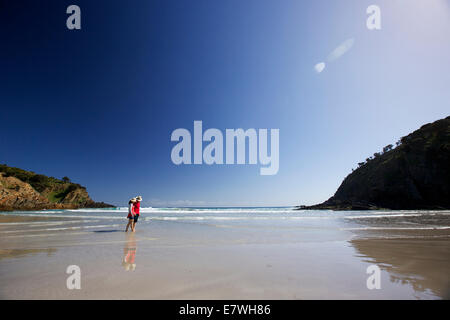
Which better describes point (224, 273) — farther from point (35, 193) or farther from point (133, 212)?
point (35, 193)

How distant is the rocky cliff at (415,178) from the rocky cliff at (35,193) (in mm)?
84070

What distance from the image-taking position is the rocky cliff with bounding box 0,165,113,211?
47.9 metres

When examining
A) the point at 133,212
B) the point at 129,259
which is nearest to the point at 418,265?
the point at 129,259

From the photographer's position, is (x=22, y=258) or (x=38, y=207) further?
(x=38, y=207)

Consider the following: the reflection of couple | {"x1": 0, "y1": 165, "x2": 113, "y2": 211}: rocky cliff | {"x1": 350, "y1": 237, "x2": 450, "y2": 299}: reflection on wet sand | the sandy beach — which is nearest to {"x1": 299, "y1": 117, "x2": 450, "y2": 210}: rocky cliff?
{"x1": 350, "y1": 237, "x2": 450, "y2": 299}: reflection on wet sand

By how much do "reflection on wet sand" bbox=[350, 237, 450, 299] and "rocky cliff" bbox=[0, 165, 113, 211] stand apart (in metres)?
66.6

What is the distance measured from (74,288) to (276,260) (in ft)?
13.3

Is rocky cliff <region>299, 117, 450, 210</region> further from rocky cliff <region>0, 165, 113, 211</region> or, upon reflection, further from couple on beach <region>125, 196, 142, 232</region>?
rocky cliff <region>0, 165, 113, 211</region>

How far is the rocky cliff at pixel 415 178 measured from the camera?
43625 mm

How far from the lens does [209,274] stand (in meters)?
3.61

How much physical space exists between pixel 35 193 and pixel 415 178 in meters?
108

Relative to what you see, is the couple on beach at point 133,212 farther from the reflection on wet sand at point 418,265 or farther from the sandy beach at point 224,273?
the reflection on wet sand at point 418,265
